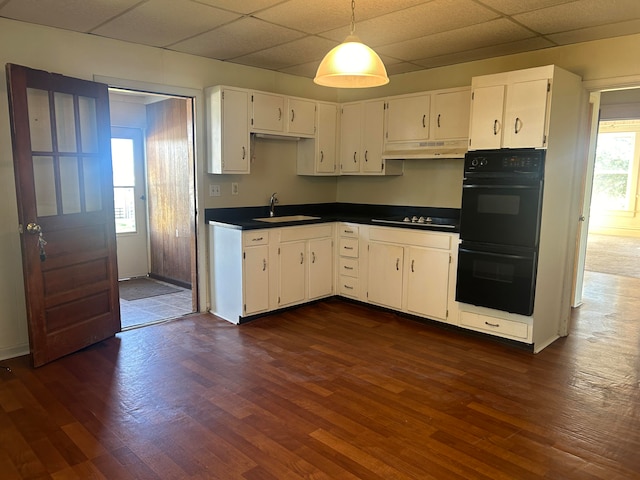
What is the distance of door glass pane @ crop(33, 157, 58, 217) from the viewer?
3262 mm

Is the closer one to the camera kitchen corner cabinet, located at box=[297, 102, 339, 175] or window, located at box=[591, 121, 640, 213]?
kitchen corner cabinet, located at box=[297, 102, 339, 175]

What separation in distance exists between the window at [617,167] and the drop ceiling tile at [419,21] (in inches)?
353

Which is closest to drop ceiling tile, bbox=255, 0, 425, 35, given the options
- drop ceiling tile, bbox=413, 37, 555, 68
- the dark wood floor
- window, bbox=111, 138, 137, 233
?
drop ceiling tile, bbox=413, 37, 555, 68

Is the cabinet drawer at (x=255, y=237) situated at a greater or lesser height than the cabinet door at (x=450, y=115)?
lesser

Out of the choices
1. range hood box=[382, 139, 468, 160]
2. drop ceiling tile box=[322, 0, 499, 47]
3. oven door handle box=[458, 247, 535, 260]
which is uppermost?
drop ceiling tile box=[322, 0, 499, 47]

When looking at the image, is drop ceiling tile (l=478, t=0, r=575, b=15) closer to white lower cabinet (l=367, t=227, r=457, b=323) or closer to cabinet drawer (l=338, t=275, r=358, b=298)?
white lower cabinet (l=367, t=227, r=457, b=323)

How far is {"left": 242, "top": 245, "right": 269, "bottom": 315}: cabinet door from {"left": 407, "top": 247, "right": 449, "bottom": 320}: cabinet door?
136 centimetres

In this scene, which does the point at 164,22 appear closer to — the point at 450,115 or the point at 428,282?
the point at 450,115

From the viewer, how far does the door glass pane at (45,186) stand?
326 centimetres

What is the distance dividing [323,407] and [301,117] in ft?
10.1

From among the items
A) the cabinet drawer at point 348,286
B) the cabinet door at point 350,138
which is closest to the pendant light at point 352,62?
the cabinet door at point 350,138

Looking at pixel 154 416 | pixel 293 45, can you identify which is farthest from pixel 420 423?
pixel 293 45

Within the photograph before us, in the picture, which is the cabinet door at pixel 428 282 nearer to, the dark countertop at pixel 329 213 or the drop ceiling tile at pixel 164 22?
the dark countertop at pixel 329 213

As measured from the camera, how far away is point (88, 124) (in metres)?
3.50
